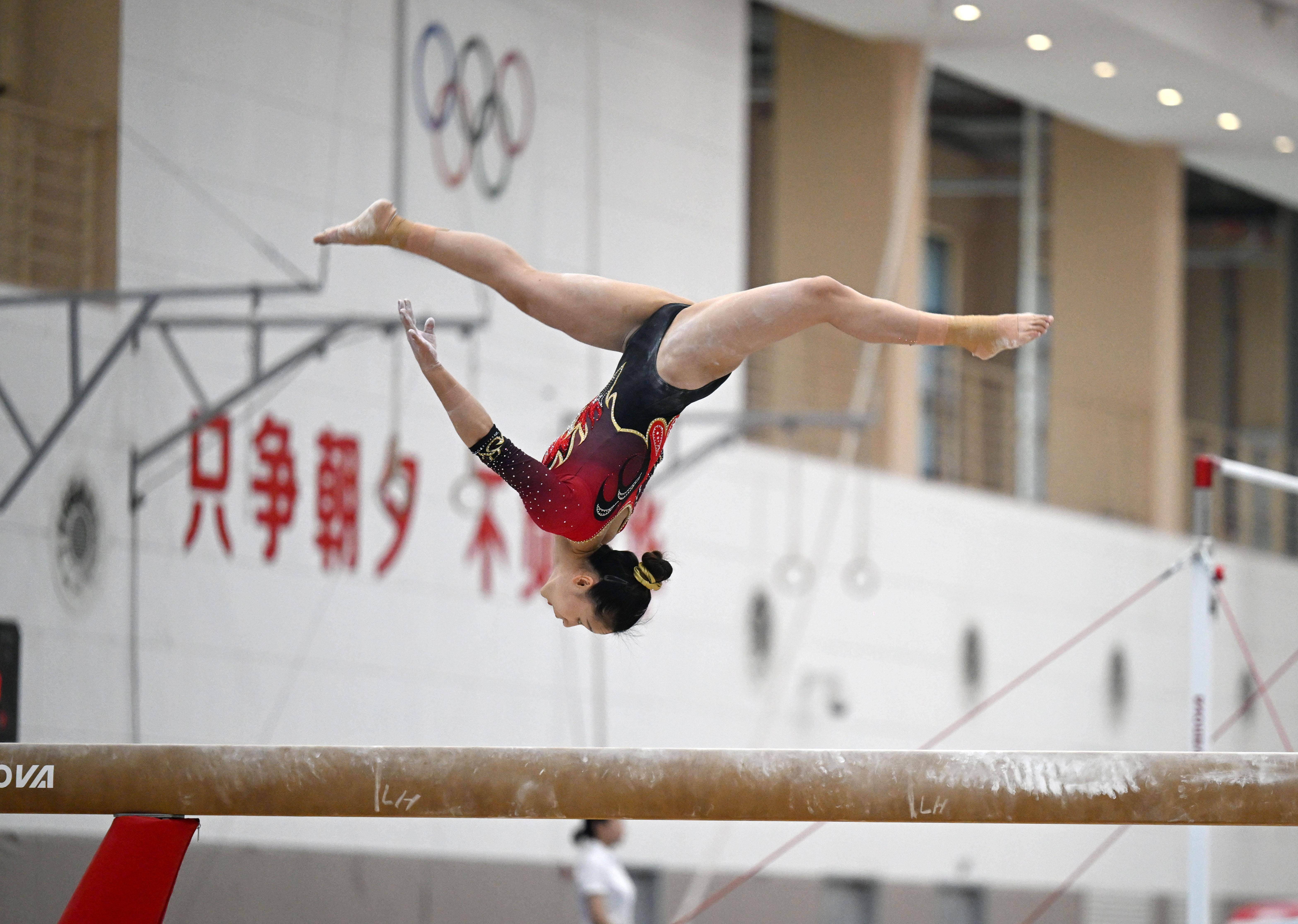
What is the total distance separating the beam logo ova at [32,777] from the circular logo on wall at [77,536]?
291 cm

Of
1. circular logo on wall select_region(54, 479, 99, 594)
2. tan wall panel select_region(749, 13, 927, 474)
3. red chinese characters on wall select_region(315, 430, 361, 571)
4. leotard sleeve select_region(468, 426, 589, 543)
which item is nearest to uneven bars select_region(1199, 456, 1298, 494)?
leotard sleeve select_region(468, 426, 589, 543)

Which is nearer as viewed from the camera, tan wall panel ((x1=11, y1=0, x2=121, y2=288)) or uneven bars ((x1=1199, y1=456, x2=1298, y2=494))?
uneven bars ((x1=1199, y1=456, x2=1298, y2=494))

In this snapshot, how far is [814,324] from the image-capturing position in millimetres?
3863

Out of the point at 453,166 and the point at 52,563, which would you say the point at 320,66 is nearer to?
the point at 453,166

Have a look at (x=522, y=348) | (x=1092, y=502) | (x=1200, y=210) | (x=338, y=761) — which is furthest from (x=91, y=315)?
(x=1200, y=210)

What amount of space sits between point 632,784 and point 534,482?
0.68 metres

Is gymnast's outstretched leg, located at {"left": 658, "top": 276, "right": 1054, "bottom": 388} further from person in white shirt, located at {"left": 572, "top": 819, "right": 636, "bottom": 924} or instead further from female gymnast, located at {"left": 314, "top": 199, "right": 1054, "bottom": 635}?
person in white shirt, located at {"left": 572, "top": 819, "right": 636, "bottom": 924}

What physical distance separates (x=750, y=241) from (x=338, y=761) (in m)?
9.22

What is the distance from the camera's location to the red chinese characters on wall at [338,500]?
7.63m

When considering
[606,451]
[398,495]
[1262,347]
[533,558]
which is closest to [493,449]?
[606,451]

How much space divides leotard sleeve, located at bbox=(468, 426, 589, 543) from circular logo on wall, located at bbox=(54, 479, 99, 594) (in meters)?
3.19

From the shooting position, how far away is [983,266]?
14.4 m

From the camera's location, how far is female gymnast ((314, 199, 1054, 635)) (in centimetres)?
389

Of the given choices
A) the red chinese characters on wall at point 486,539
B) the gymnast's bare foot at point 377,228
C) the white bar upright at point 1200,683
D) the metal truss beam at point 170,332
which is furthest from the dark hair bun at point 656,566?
the red chinese characters on wall at point 486,539
